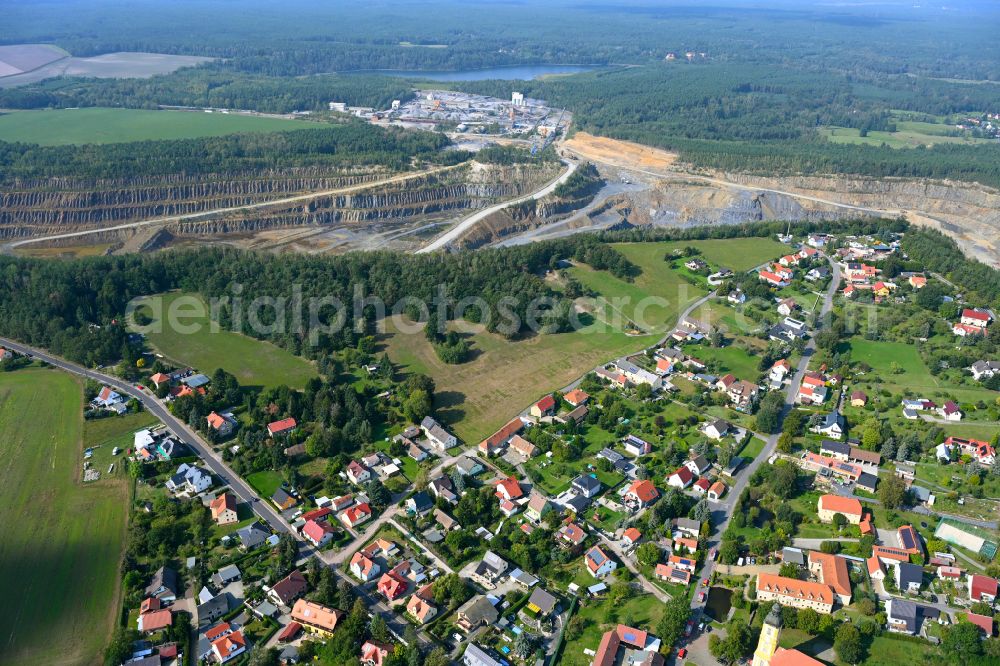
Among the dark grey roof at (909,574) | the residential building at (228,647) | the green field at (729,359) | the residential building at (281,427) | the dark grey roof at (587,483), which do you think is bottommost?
the residential building at (228,647)

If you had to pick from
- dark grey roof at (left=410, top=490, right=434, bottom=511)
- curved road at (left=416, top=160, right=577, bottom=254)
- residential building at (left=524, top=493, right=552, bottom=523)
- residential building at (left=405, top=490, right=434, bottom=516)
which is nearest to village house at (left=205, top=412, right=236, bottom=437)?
residential building at (left=405, top=490, right=434, bottom=516)

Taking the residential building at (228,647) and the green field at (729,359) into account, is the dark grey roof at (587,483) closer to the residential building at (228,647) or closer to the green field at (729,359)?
the green field at (729,359)

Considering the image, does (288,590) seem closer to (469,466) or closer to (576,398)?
(469,466)

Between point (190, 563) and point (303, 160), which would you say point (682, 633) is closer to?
point (190, 563)

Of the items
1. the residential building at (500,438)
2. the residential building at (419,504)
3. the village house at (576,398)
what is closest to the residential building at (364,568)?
the residential building at (419,504)

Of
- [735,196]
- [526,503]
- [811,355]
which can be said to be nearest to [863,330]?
[811,355]

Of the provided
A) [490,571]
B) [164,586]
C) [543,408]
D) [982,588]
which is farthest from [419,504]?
[982,588]
